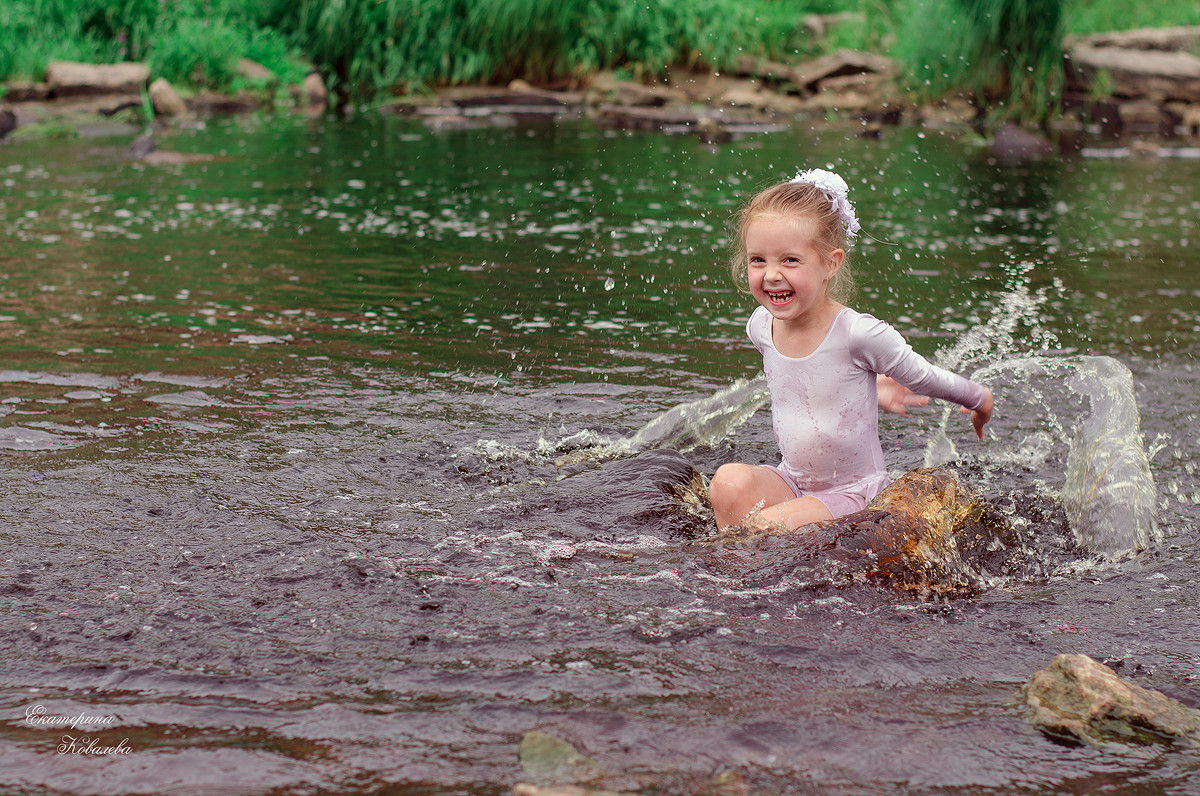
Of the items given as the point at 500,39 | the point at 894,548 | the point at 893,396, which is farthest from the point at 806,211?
the point at 500,39

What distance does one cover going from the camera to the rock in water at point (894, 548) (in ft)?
13.7

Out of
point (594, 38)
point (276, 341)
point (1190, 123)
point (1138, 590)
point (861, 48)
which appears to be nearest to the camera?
point (1138, 590)

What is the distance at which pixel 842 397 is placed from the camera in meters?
4.58

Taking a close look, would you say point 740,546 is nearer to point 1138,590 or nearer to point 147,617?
point 1138,590

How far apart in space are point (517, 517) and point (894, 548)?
4.87 ft

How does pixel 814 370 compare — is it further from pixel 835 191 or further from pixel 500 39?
pixel 500 39

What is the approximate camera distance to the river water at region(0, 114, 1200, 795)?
3.07 metres

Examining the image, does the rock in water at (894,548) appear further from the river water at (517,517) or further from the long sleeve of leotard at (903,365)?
the long sleeve of leotard at (903,365)

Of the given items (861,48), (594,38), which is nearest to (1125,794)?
(594,38)

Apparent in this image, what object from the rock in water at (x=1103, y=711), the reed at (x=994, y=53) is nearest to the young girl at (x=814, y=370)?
the rock in water at (x=1103, y=711)

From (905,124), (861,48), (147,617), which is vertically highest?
(861,48)

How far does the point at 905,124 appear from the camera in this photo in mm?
20344

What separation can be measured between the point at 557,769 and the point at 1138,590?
2377 mm

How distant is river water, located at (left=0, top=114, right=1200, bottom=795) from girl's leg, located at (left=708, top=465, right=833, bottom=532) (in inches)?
7.0
